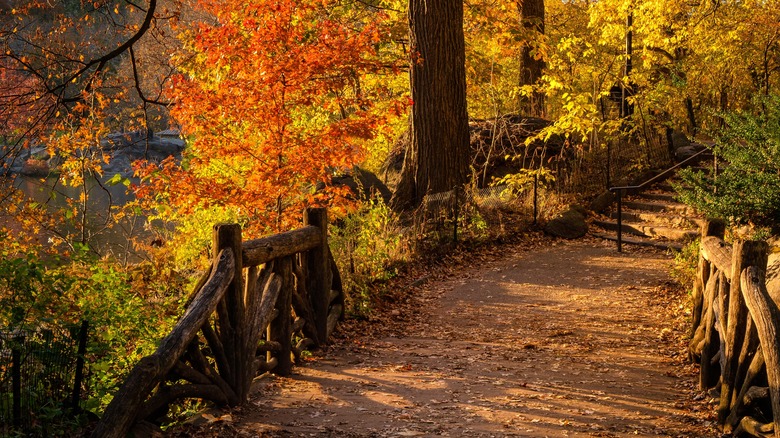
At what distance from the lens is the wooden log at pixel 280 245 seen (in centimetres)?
677

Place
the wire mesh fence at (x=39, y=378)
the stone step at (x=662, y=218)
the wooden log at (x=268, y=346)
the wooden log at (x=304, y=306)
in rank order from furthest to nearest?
the stone step at (x=662, y=218) < the wooden log at (x=304, y=306) < the wooden log at (x=268, y=346) < the wire mesh fence at (x=39, y=378)

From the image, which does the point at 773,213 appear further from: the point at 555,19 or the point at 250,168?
the point at 555,19

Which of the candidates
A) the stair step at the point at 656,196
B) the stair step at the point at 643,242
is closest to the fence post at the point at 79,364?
the stair step at the point at 643,242

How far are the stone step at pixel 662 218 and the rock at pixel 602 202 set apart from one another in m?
0.37

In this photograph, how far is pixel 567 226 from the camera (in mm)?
16422

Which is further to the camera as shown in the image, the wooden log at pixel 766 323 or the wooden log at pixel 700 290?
the wooden log at pixel 700 290

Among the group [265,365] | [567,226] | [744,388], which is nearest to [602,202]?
[567,226]

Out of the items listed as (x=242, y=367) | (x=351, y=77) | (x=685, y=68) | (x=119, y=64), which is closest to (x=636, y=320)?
(x=351, y=77)

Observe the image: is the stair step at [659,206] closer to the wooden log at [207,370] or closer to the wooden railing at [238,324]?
the wooden railing at [238,324]

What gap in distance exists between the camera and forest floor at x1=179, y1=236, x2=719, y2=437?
6117 mm

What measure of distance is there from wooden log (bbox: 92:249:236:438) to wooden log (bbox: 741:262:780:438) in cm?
372

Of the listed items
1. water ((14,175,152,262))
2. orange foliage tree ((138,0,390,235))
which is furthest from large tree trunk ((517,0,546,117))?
orange foliage tree ((138,0,390,235))

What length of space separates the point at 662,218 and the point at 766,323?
11.6 meters

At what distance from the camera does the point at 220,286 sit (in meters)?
6.02
